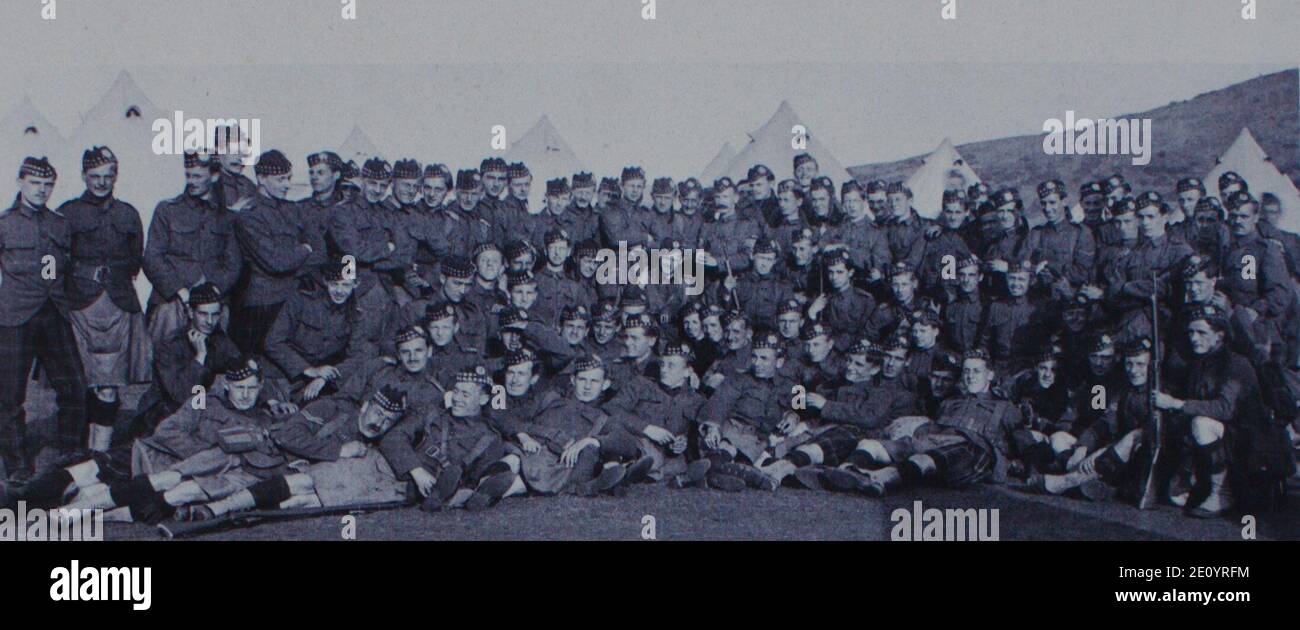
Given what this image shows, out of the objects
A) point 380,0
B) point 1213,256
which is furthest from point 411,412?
point 1213,256

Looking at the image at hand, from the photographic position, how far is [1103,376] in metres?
6.64

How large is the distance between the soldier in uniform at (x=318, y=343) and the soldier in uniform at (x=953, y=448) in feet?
8.74

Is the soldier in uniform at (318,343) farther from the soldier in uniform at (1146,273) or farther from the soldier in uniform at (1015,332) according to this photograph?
the soldier in uniform at (1146,273)

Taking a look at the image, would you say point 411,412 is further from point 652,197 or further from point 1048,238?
point 1048,238

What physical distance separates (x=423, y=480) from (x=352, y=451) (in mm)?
418

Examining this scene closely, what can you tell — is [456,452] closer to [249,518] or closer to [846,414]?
[249,518]

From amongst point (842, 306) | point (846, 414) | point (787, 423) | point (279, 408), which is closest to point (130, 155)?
point (279, 408)

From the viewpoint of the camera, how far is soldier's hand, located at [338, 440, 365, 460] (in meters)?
6.55

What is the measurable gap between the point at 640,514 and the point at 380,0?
3.22 m

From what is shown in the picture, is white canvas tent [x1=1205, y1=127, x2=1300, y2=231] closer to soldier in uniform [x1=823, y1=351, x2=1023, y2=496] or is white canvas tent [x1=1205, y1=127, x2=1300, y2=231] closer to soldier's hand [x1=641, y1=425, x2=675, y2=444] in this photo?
soldier in uniform [x1=823, y1=351, x2=1023, y2=496]

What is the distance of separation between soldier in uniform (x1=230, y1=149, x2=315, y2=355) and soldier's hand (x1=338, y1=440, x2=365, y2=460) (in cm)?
71

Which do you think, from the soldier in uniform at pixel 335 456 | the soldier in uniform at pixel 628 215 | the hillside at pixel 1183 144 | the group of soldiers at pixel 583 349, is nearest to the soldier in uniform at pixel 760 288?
the group of soldiers at pixel 583 349

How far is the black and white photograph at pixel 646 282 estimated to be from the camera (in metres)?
6.55

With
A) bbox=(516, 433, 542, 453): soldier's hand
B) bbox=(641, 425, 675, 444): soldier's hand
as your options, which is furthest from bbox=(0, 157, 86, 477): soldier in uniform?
bbox=(641, 425, 675, 444): soldier's hand
